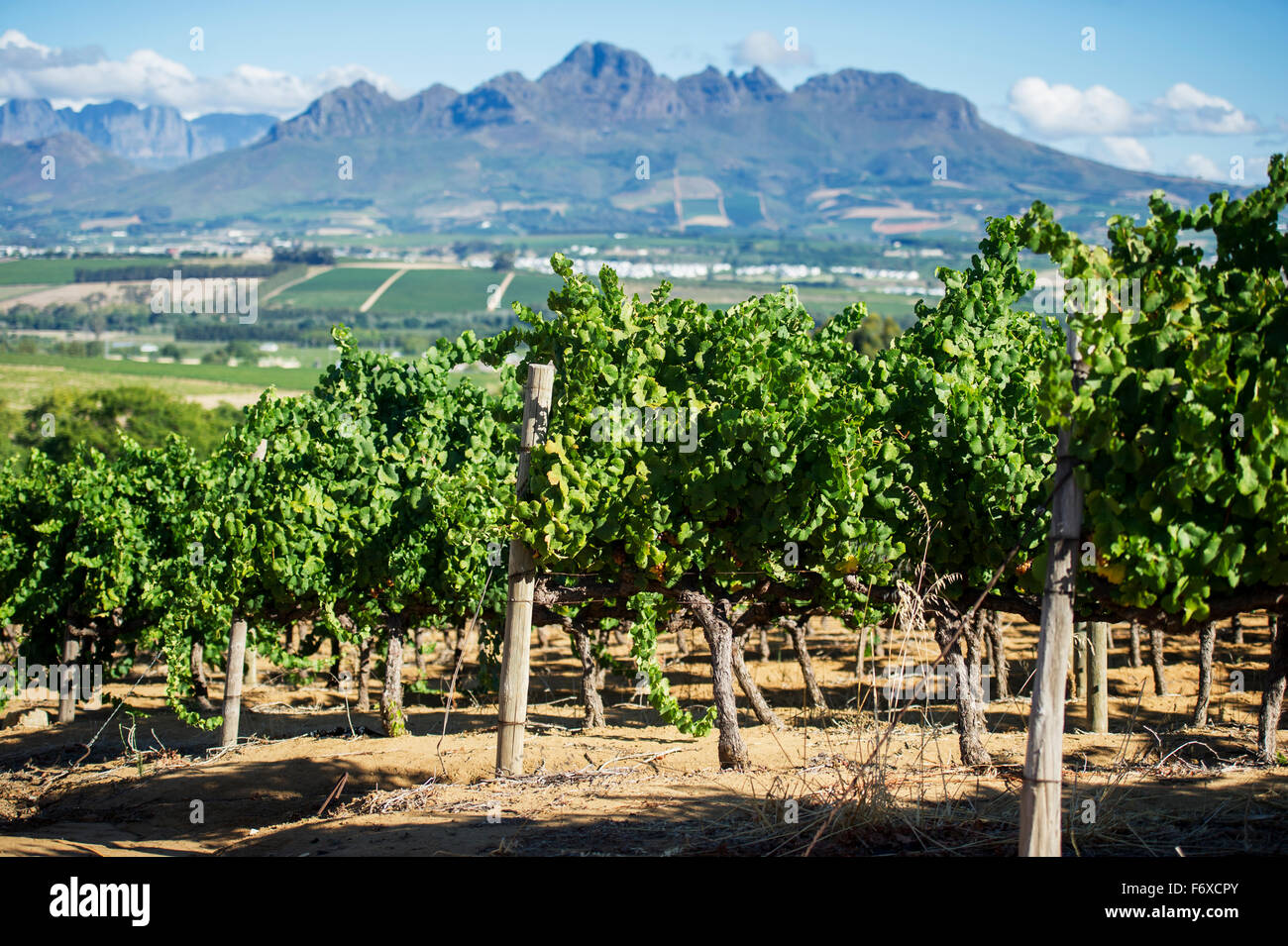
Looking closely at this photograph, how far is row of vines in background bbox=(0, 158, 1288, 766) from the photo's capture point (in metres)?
5.95

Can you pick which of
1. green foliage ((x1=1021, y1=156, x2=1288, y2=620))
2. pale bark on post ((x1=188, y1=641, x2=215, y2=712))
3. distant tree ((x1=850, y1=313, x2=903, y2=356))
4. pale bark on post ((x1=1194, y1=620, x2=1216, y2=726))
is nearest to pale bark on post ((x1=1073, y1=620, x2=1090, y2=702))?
pale bark on post ((x1=1194, y1=620, x2=1216, y2=726))

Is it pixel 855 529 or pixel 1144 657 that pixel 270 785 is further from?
pixel 1144 657

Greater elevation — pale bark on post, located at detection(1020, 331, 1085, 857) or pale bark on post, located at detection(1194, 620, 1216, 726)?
pale bark on post, located at detection(1020, 331, 1085, 857)

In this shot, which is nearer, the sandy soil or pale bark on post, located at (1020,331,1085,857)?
pale bark on post, located at (1020,331,1085,857)

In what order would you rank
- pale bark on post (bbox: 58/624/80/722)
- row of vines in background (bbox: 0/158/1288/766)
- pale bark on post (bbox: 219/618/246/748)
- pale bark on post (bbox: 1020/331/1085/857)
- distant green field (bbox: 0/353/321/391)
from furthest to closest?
1. distant green field (bbox: 0/353/321/391)
2. pale bark on post (bbox: 58/624/80/722)
3. pale bark on post (bbox: 219/618/246/748)
4. row of vines in background (bbox: 0/158/1288/766)
5. pale bark on post (bbox: 1020/331/1085/857)

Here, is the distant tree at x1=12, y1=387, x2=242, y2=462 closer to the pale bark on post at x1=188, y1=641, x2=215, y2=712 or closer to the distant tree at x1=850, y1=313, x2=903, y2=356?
the distant tree at x1=850, y1=313, x2=903, y2=356

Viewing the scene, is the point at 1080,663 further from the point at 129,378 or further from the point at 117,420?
the point at 129,378

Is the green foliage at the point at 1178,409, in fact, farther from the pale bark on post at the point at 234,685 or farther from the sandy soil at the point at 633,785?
the pale bark on post at the point at 234,685

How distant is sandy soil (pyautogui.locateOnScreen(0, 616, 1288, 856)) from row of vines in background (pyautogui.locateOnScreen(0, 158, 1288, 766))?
1.10m

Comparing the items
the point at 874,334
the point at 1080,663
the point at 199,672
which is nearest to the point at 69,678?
the point at 199,672

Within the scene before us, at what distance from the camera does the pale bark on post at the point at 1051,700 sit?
5801 mm

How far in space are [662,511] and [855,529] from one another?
1.65m
